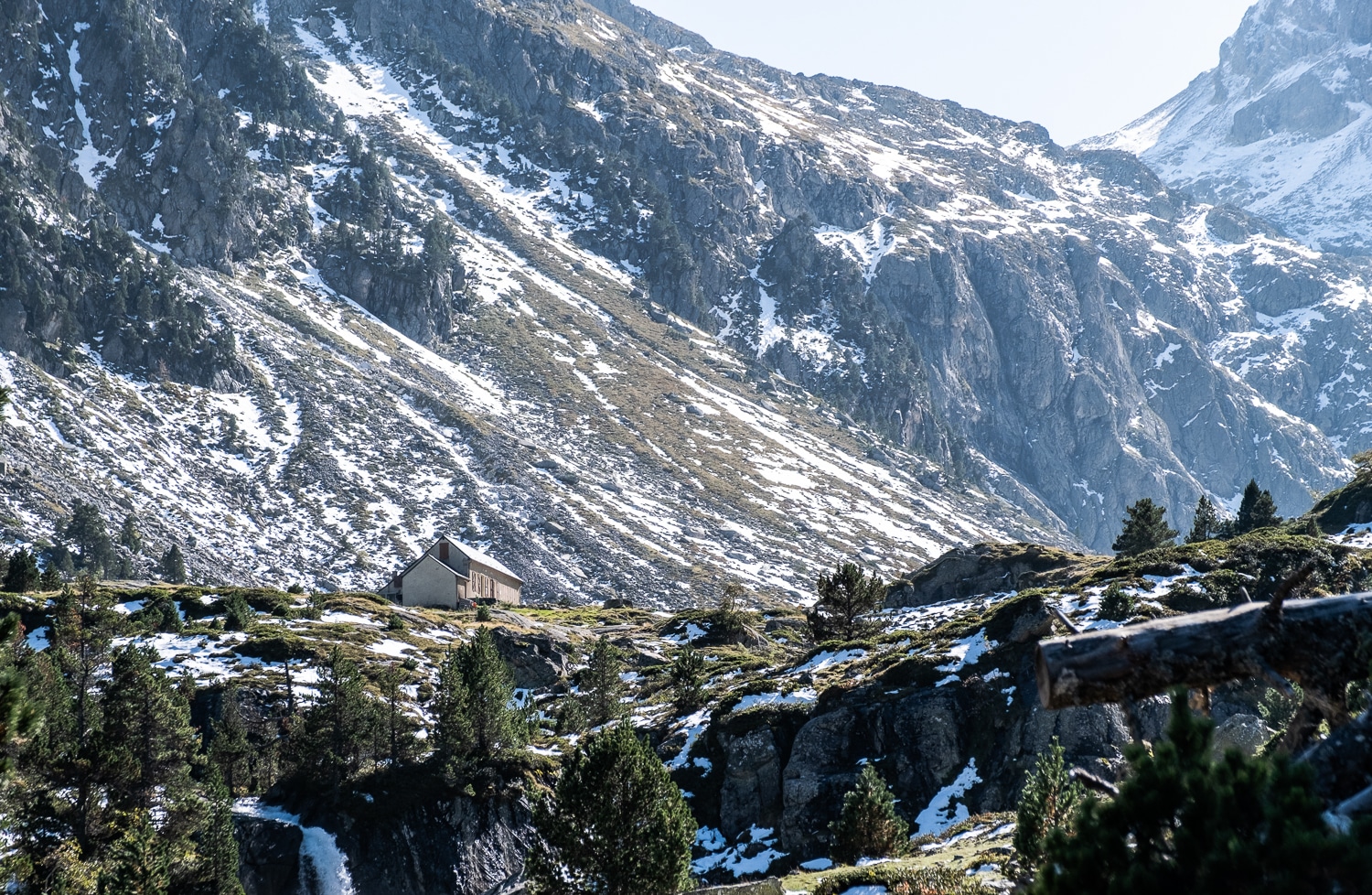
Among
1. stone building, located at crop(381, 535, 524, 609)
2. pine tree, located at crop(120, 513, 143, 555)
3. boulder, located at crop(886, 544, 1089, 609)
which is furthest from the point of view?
pine tree, located at crop(120, 513, 143, 555)

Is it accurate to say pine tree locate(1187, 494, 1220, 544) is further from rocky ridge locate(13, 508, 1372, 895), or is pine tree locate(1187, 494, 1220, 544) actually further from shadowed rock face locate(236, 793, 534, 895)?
shadowed rock face locate(236, 793, 534, 895)

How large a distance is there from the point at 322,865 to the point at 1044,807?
36974 mm

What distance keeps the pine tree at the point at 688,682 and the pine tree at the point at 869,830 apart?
83.9ft

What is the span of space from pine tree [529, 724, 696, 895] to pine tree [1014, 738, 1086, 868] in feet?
A: 36.8

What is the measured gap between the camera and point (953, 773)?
152 feet

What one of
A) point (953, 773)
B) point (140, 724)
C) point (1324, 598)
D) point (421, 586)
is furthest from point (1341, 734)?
point (421, 586)

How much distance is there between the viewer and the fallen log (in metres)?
10.7

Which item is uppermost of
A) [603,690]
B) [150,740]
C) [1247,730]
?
[1247,730]

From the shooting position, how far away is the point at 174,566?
134875mm

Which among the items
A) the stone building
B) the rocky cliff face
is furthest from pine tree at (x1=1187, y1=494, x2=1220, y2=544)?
the stone building

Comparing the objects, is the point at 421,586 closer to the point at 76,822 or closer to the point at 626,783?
the point at 76,822

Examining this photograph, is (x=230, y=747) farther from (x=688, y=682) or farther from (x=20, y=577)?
(x=20, y=577)

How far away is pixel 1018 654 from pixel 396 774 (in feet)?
104

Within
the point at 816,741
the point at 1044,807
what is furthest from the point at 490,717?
the point at 1044,807
